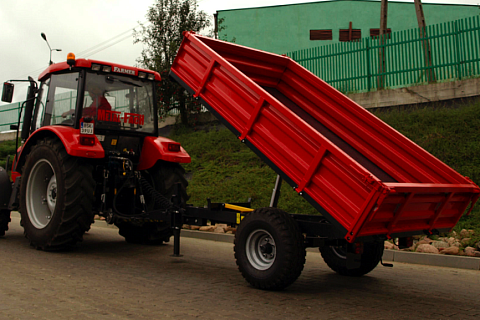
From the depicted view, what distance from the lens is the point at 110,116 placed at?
746cm

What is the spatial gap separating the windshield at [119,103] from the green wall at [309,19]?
64.7 ft

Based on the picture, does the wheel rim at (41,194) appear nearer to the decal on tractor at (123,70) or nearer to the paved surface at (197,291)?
the paved surface at (197,291)

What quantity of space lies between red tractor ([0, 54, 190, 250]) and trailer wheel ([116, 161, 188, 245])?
0.02 metres

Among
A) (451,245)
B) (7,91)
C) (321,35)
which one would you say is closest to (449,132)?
(451,245)

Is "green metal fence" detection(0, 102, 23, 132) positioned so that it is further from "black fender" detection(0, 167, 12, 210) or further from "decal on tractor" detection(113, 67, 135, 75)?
"decal on tractor" detection(113, 67, 135, 75)

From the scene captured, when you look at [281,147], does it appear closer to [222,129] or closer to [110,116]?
[110,116]

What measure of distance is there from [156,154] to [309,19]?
22292 millimetres

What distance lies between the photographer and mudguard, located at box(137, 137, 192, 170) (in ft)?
24.5

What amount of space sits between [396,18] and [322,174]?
82.8ft

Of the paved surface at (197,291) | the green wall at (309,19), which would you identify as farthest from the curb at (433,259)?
the green wall at (309,19)

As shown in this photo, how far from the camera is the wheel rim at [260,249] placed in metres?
5.15

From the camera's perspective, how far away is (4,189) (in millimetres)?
7984

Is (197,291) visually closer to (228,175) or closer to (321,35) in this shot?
(228,175)

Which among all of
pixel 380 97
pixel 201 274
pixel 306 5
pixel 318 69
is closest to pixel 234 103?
pixel 201 274
